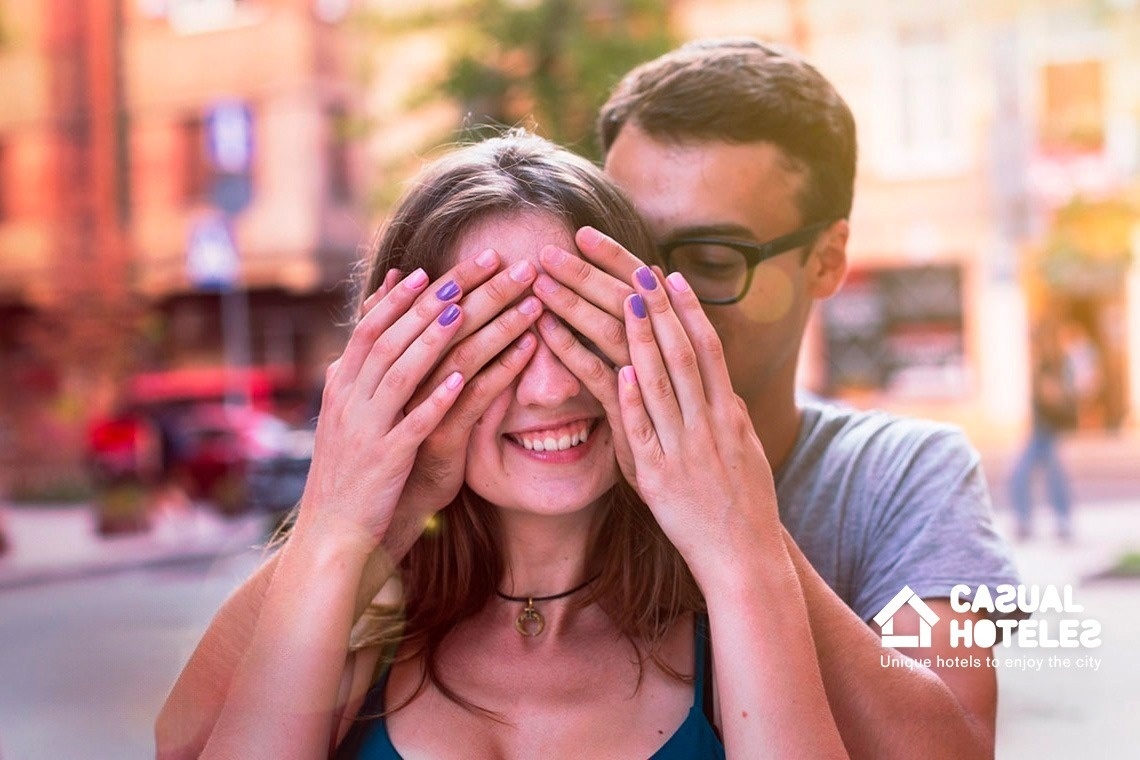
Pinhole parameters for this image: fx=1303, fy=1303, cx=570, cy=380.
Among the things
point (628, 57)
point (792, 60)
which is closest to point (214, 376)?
point (628, 57)

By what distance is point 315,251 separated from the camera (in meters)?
21.0

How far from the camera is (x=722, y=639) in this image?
1546 millimetres

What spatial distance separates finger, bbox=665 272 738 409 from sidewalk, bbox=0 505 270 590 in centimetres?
838

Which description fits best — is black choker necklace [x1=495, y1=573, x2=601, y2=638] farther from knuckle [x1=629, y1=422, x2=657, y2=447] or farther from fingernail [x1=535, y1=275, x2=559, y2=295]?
fingernail [x1=535, y1=275, x2=559, y2=295]


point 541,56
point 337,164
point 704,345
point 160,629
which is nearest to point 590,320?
point 704,345

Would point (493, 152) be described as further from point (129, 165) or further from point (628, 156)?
point (129, 165)

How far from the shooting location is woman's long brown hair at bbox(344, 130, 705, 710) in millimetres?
1731

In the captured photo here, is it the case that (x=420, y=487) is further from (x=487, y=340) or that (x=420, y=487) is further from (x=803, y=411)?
(x=803, y=411)

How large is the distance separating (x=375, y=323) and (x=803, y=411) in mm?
905

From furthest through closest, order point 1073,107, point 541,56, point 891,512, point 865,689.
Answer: point 1073,107 → point 541,56 → point 891,512 → point 865,689

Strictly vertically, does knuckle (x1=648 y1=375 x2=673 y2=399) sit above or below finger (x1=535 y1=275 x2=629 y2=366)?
below

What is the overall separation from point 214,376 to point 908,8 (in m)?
12.1

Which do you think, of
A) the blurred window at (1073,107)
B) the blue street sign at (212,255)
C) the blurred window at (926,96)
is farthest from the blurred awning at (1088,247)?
the blue street sign at (212,255)

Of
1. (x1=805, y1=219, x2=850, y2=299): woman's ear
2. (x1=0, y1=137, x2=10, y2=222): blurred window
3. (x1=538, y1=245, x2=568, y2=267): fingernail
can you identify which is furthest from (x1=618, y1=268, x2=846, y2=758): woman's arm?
(x1=0, y1=137, x2=10, y2=222): blurred window
